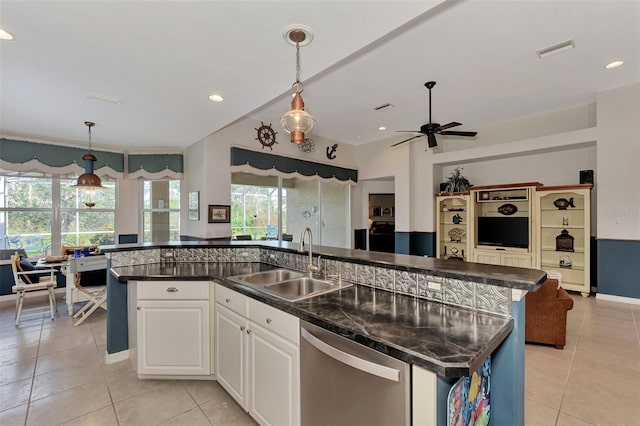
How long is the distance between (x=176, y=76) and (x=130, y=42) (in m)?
0.54

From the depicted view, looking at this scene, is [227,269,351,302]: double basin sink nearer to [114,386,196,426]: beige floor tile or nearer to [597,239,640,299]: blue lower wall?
[114,386,196,426]: beige floor tile

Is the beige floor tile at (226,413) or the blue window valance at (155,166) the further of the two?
the blue window valance at (155,166)

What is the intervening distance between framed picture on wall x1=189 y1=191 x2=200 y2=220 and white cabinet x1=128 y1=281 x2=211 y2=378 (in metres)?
2.95

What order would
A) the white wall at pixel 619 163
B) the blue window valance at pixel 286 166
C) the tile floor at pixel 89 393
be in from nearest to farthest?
the tile floor at pixel 89 393
the white wall at pixel 619 163
the blue window valance at pixel 286 166

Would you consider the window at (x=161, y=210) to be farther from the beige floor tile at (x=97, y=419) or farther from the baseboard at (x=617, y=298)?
the baseboard at (x=617, y=298)

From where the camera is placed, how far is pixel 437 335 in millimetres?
1128

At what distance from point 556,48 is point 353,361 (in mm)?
3879

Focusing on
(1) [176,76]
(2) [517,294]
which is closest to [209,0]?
(1) [176,76]

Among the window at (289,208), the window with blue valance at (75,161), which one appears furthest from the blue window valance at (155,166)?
the window at (289,208)

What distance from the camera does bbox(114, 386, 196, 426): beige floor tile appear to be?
6.24 ft

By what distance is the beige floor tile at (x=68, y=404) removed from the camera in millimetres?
1917

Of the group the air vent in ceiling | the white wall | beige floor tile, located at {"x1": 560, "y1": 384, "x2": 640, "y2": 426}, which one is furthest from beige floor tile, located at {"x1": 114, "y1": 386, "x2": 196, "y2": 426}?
the white wall

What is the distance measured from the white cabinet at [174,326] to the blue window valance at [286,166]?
3.22 metres

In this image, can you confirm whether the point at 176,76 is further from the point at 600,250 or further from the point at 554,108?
the point at 600,250
